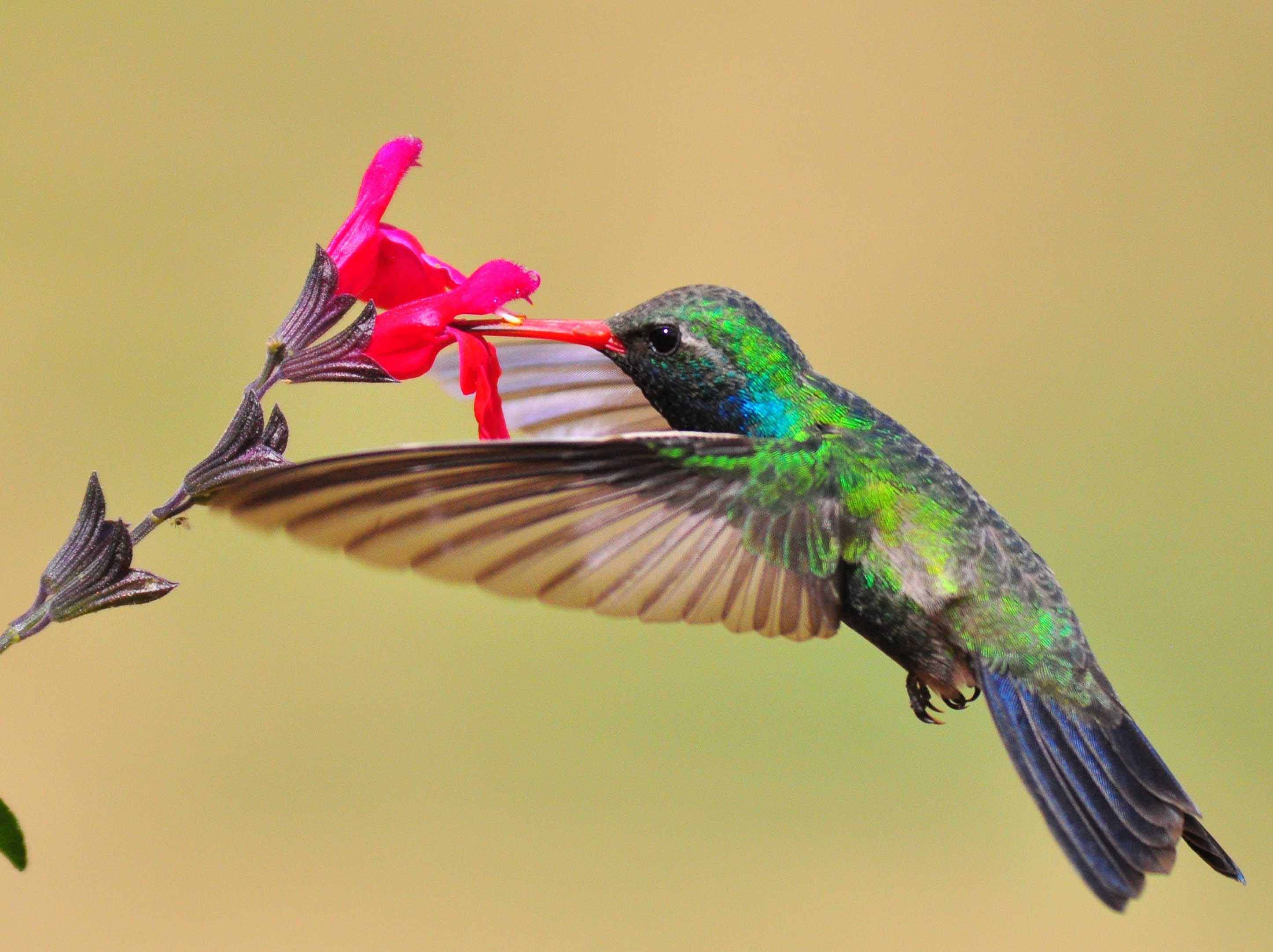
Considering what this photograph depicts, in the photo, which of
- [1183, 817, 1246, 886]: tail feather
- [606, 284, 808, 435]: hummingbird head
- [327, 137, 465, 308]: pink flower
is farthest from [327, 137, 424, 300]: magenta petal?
[1183, 817, 1246, 886]: tail feather

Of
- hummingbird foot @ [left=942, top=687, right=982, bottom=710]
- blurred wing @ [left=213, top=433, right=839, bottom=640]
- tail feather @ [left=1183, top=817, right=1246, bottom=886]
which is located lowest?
tail feather @ [left=1183, top=817, right=1246, bottom=886]

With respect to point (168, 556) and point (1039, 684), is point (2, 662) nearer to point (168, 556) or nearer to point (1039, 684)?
point (168, 556)

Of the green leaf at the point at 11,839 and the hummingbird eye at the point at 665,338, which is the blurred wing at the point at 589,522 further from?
the green leaf at the point at 11,839

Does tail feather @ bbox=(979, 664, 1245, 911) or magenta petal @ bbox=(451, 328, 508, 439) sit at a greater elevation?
magenta petal @ bbox=(451, 328, 508, 439)

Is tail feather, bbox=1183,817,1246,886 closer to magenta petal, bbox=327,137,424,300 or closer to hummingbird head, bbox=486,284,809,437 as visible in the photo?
hummingbird head, bbox=486,284,809,437

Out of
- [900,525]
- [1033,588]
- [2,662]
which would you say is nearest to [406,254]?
[900,525]

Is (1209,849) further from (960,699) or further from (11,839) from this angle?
(11,839)
